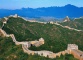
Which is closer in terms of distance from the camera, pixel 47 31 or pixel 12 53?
pixel 12 53

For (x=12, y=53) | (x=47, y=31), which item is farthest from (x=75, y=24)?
(x=12, y=53)

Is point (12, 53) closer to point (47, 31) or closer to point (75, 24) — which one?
point (47, 31)

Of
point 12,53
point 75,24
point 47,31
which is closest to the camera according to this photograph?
point 12,53

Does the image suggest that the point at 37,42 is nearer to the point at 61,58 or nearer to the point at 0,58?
the point at 0,58

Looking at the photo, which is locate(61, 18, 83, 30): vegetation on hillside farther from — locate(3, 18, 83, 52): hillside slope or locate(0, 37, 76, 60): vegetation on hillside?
locate(0, 37, 76, 60): vegetation on hillside

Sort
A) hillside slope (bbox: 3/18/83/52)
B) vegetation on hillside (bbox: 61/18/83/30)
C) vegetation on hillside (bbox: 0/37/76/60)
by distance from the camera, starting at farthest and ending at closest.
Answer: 1. vegetation on hillside (bbox: 61/18/83/30)
2. hillside slope (bbox: 3/18/83/52)
3. vegetation on hillside (bbox: 0/37/76/60)

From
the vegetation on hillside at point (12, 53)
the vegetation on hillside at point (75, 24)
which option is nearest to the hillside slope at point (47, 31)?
the vegetation on hillside at point (12, 53)

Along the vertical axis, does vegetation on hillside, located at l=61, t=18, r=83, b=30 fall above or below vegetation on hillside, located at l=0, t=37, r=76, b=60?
below

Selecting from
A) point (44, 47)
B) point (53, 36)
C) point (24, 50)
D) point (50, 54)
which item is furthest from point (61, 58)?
point (53, 36)

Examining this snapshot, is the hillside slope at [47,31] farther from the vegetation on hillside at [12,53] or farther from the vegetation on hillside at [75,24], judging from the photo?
the vegetation on hillside at [75,24]

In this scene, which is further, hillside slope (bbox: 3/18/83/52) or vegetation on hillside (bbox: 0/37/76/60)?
hillside slope (bbox: 3/18/83/52)

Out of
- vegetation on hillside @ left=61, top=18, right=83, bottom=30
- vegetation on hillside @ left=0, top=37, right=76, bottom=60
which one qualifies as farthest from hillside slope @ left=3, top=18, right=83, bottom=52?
vegetation on hillside @ left=61, top=18, right=83, bottom=30

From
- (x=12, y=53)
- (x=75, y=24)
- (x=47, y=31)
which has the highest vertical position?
(x=12, y=53)
